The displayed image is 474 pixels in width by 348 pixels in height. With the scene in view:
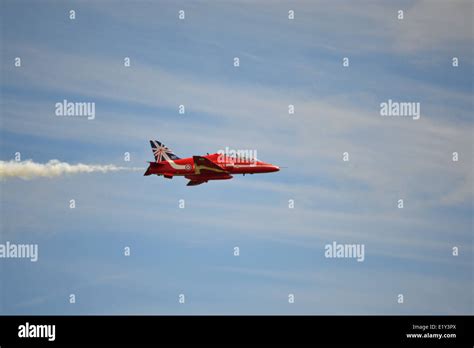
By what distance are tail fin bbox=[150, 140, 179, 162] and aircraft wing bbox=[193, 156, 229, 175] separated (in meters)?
3.12

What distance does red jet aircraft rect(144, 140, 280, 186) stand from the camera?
4571 inches

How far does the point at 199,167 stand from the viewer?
382 ft

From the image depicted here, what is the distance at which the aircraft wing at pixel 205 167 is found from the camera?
115m

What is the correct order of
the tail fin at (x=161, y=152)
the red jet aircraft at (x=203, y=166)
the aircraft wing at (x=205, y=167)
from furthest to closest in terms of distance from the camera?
the tail fin at (x=161, y=152)
the red jet aircraft at (x=203, y=166)
the aircraft wing at (x=205, y=167)

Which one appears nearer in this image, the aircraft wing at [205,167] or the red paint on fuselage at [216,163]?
the aircraft wing at [205,167]

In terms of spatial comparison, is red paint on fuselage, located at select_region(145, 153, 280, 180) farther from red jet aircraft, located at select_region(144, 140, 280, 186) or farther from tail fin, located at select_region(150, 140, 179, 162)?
tail fin, located at select_region(150, 140, 179, 162)

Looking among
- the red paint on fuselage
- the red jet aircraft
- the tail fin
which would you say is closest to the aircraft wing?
the red jet aircraft

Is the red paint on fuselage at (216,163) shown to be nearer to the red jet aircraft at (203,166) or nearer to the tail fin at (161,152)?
the red jet aircraft at (203,166)

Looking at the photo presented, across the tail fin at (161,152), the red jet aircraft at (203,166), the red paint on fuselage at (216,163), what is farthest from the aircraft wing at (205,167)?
the tail fin at (161,152)
